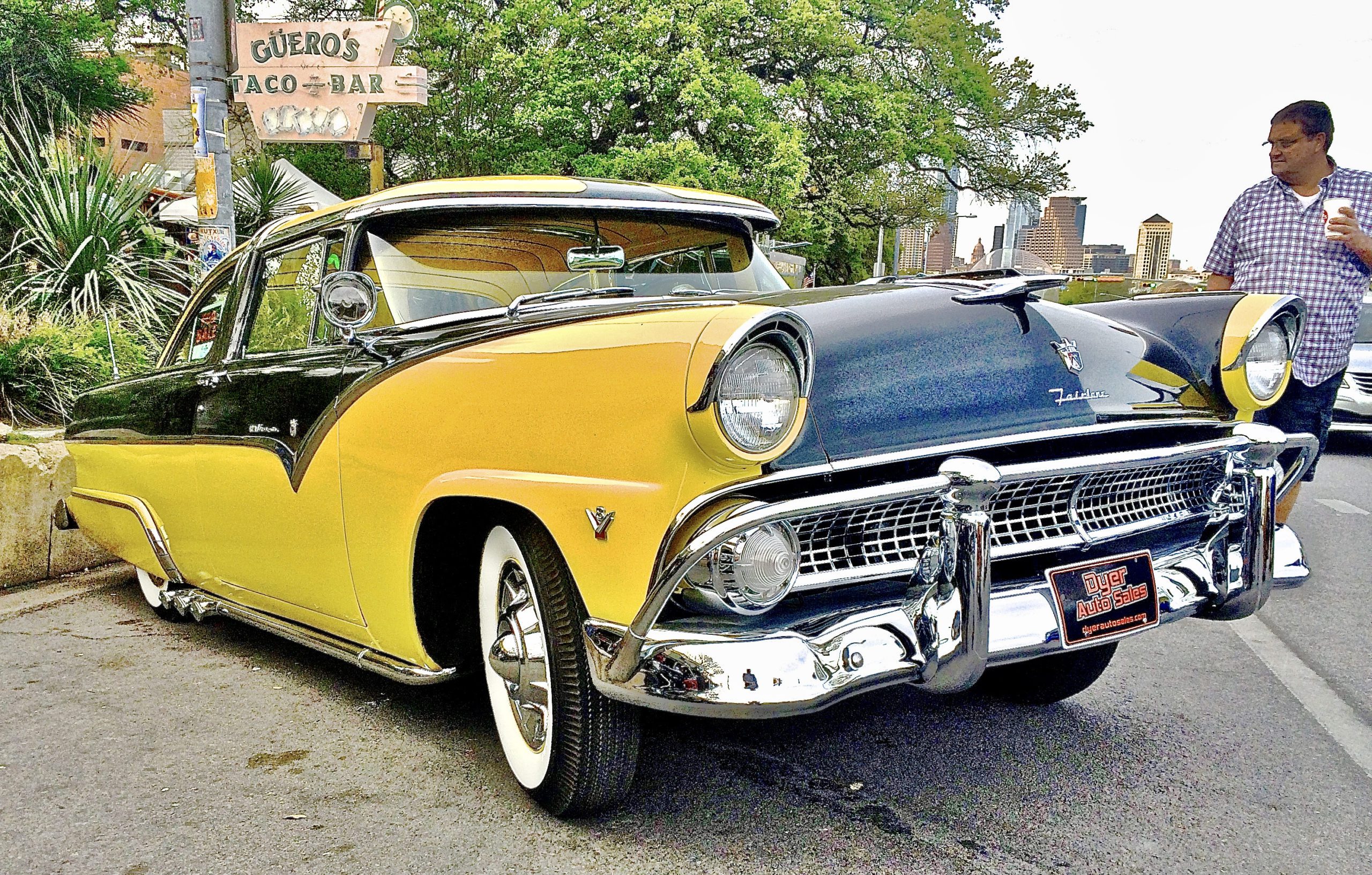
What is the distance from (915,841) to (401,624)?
1415 millimetres

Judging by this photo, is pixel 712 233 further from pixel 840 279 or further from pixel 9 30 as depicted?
pixel 840 279

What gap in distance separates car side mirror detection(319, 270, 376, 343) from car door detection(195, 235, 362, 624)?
20cm

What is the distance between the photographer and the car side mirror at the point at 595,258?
3.39 metres

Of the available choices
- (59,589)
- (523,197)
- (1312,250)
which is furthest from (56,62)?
(1312,250)

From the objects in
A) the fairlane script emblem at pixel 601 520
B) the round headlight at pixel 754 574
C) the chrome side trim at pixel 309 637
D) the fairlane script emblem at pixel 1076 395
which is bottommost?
the chrome side trim at pixel 309 637

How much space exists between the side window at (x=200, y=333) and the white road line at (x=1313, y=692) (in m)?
3.90

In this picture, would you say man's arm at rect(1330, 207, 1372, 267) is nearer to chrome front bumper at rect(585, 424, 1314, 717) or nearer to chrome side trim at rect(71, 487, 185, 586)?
chrome front bumper at rect(585, 424, 1314, 717)

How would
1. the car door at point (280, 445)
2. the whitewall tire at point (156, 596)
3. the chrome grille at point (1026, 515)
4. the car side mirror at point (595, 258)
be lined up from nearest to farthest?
the chrome grille at point (1026, 515) → the car door at point (280, 445) → the car side mirror at point (595, 258) → the whitewall tire at point (156, 596)

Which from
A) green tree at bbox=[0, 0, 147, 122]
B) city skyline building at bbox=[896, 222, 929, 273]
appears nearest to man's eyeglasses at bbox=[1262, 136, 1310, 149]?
green tree at bbox=[0, 0, 147, 122]

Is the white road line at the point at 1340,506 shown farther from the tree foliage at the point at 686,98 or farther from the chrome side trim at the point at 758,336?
the tree foliage at the point at 686,98

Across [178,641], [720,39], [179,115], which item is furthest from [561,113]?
[178,641]

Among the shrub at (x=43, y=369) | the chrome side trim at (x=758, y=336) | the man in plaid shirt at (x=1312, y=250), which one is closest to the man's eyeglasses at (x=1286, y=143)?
the man in plaid shirt at (x=1312, y=250)

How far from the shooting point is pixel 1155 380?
9.62ft

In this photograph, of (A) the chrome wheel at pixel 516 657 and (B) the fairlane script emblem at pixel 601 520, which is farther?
(A) the chrome wheel at pixel 516 657
